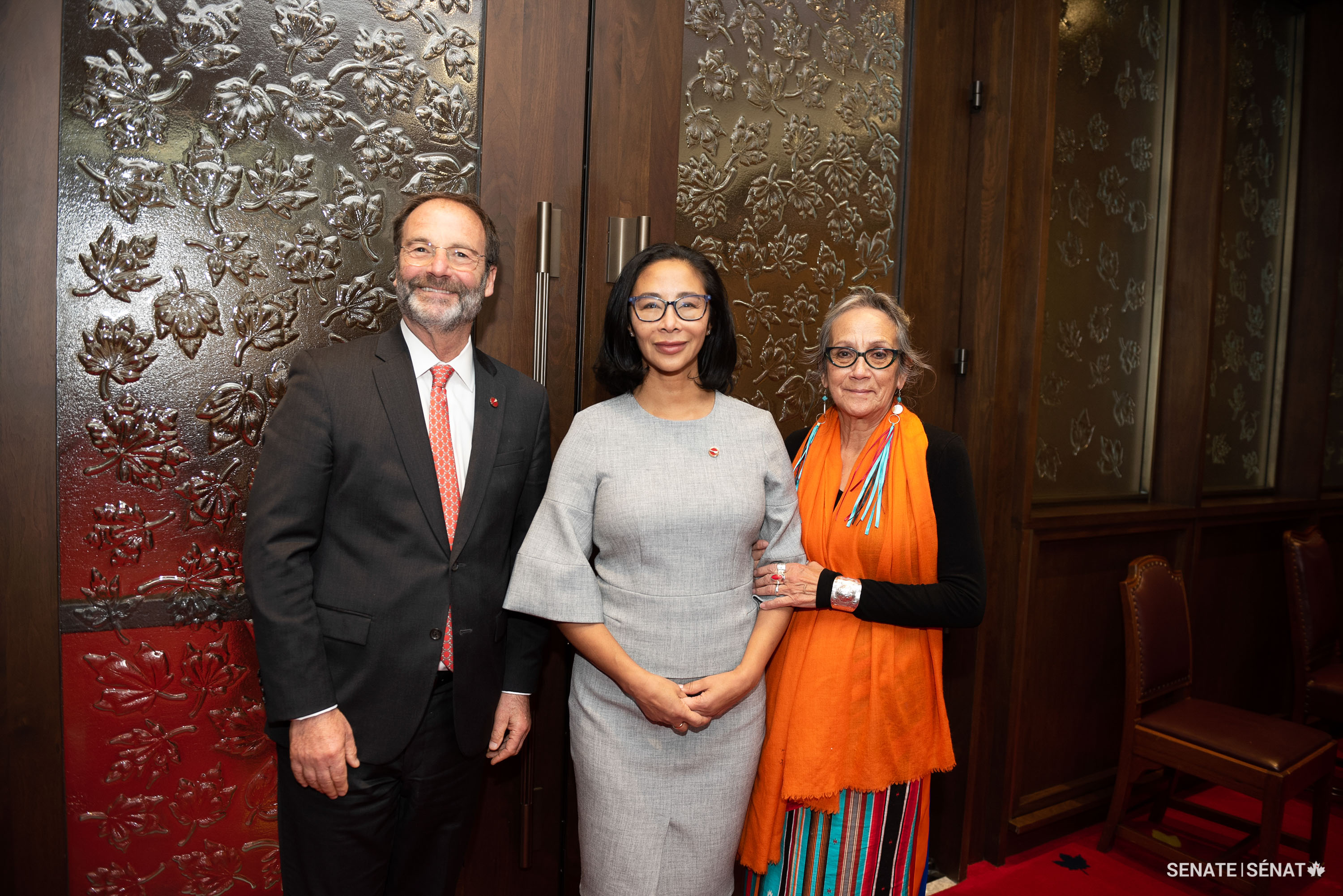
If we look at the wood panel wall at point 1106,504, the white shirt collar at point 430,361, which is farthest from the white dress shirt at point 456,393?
the wood panel wall at point 1106,504

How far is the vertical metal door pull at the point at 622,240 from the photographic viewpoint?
1962 mm

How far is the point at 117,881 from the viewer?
158cm

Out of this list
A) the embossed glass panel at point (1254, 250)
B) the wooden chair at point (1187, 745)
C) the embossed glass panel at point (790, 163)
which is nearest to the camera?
the embossed glass panel at point (790, 163)

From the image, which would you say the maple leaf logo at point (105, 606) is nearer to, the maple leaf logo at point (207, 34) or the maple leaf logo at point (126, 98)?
the maple leaf logo at point (126, 98)

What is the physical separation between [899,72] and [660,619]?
1.98m

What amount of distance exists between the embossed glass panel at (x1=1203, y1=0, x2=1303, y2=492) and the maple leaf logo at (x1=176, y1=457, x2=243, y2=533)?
374cm

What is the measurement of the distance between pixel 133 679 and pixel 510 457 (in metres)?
0.94

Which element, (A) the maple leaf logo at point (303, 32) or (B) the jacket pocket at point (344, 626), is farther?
(A) the maple leaf logo at point (303, 32)

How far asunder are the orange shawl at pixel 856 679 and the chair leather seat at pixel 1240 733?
127cm

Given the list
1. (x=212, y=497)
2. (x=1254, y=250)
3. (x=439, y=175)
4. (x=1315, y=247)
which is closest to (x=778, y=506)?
(x=439, y=175)

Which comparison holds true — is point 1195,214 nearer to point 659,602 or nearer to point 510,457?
point 659,602

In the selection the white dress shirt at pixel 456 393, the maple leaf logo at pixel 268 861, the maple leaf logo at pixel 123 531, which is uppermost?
the white dress shirt at pixel 456 393

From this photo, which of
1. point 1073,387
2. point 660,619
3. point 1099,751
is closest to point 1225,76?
point 1073,387

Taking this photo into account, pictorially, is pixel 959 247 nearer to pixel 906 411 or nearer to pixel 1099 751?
pixel 906 411
